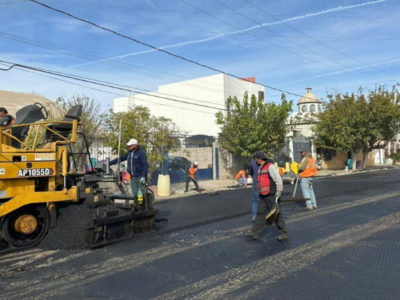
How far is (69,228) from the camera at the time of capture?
6461 millimetres

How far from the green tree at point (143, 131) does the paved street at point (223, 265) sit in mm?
7133

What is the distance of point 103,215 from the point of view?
6.52 m

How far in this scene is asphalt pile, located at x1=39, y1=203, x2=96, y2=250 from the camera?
6.28 m

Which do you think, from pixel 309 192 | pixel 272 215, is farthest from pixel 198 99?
pixel 272 215

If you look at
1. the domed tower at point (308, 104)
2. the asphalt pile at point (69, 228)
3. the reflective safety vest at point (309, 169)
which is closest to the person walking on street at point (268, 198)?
the asphalt pile at point (69, 228)

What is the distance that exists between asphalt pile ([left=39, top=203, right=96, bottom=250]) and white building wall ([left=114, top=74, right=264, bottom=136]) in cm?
2630

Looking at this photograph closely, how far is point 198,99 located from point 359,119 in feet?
46.5

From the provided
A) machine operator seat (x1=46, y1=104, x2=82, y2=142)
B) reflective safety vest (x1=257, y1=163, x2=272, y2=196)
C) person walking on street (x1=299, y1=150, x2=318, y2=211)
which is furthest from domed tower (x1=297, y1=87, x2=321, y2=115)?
machine operator seat (x1=46, y1=104, x2=82, y2=142)

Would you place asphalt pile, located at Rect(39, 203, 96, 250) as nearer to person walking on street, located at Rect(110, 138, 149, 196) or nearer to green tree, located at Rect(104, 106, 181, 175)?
person walking on street, located at Rect(110, 138, 149, 196)

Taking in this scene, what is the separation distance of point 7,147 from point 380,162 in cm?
4357

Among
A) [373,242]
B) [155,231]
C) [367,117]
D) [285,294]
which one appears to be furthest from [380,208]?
[367,117]

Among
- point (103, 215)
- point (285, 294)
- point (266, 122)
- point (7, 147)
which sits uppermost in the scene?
point (266, 122)

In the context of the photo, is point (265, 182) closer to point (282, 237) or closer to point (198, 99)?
point (282, 237)

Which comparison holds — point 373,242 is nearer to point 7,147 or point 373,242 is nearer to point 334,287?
point 334,287
